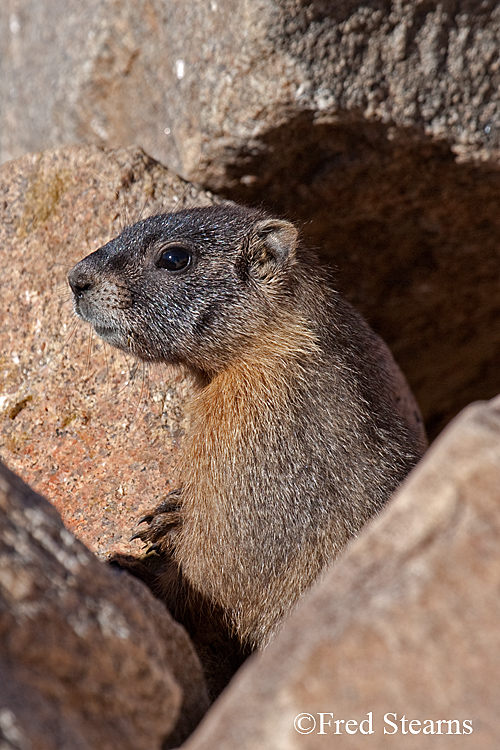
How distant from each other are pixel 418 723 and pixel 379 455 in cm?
253

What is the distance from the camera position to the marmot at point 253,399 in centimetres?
459

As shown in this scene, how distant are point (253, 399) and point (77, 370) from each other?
1357 mm

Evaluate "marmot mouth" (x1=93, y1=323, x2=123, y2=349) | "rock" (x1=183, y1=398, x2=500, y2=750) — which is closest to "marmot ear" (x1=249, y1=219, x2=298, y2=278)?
"marmot mouth" (x1=93, y1=323, x2=123, y2=349)

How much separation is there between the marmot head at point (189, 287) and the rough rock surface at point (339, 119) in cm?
82

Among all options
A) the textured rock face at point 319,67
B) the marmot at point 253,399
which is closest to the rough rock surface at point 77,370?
the marmot at point 253,399

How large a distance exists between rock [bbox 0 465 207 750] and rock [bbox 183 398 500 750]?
1.07 feet

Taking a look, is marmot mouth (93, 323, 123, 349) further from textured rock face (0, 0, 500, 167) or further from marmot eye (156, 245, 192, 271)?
textured rock face (0, 0, 500, 167)

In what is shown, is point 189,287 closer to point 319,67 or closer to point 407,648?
point 319,67

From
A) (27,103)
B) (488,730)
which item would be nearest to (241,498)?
(488,730)

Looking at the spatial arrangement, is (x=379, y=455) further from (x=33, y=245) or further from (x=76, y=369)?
(x=33, y=245)

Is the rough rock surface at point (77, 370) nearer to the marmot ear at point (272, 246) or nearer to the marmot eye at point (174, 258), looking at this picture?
the marmot eye at point (174, 258)

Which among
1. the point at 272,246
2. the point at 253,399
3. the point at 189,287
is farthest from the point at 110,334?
the point at 272,246

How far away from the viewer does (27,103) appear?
8500mm

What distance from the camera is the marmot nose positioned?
493 centimetres
